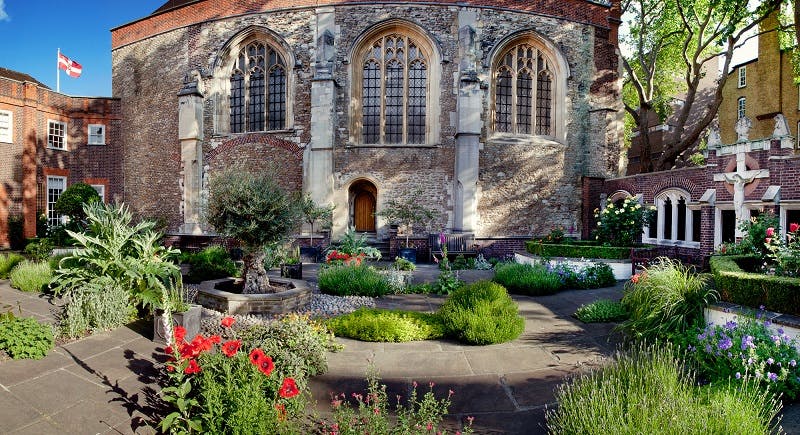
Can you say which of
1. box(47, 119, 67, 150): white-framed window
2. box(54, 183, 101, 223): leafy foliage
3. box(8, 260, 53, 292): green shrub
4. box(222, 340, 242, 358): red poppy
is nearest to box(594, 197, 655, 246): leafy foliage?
box(222, 340, 242, 358): red poppy

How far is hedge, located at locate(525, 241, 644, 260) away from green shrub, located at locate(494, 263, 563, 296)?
327cm

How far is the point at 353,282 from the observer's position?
9289 mm

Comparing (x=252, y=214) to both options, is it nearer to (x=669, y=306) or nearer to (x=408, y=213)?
(x=669, y=306)

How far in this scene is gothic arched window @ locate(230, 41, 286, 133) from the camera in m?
18.5

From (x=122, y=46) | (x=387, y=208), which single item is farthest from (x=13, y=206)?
(x=387, y=208)

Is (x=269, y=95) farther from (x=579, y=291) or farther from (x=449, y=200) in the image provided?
(x=579, y=291)

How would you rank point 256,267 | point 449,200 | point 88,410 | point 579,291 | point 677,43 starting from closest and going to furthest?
point 88,410, point 256,267, point 579,291, point 449,200, point 677,43

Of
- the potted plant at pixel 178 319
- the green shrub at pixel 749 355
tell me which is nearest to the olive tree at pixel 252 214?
the potted plant at pixel 178 319

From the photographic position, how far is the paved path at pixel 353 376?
3.71m

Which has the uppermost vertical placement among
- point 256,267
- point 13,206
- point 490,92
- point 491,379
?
point 490,92

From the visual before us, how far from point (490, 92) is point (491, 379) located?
15127 millimetres

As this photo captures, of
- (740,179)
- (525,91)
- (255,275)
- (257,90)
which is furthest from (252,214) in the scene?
(525,91)

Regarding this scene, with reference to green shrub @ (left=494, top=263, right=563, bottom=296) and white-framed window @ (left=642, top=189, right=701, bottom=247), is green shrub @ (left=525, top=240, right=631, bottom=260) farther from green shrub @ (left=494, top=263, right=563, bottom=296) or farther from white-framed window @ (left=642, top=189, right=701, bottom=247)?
green shrub @ (left=494, top=263, right=563, bottom=296)

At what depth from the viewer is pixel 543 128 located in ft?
61.7
